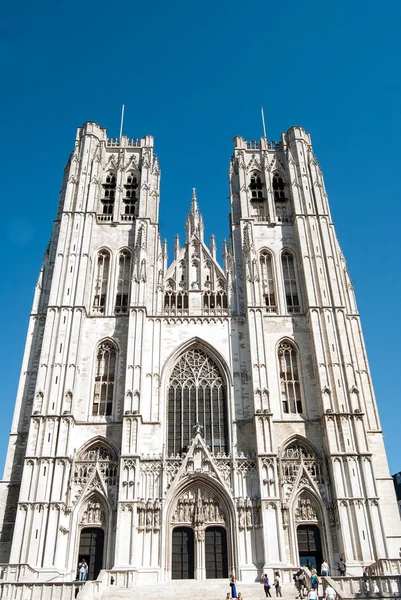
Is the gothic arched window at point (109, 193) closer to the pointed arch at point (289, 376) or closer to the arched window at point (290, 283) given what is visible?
the arched window at point (290, 283)

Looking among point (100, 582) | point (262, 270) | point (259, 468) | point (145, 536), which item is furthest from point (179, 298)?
point (100, 582)

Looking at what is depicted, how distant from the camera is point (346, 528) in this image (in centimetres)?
2450

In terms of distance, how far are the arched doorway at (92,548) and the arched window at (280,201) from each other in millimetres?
21443

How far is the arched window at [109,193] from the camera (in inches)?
1463

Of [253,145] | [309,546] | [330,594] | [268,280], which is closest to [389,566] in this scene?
[309,546]

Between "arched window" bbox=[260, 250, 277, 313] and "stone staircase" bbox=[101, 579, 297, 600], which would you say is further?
"arched window" bbox=[260, 250, 277, 313]

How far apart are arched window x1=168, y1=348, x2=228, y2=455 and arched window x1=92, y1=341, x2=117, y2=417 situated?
321 cm

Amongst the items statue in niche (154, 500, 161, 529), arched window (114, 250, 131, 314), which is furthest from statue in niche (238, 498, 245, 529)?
arched window (114, 250, 131, 314)

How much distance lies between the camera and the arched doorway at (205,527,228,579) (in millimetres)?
24786

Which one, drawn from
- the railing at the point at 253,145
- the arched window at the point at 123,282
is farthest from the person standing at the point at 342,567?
the railing at the point at 253,145

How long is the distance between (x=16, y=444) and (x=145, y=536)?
8.08 m

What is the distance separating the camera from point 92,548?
25.4m

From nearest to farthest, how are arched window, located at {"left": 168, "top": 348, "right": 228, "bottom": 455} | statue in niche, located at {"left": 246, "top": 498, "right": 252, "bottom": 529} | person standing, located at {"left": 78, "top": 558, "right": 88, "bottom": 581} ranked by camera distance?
1. person standing, located at {"left": 78, "top": 558, "right": 88, "bottom": 581}
2. statue in niche, located at {"left": 246, "top": 498, "right": 252, "bottom": 529}
3. arched window, located at {"left": 168, "top": 348, "right": 228, "bottom": 455}

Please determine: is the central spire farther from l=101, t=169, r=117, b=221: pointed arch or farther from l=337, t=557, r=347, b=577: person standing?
l=337, t=557, r=347, b=577: person standing
